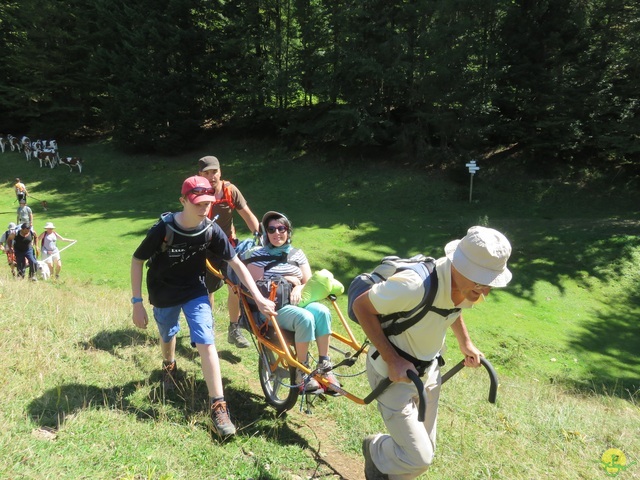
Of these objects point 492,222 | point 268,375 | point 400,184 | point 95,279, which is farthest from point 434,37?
point 268,375

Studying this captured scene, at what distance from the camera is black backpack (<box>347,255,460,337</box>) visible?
2.71 m

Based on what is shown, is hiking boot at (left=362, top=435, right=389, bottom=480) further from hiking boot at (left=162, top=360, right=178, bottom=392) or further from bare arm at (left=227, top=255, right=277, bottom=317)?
hiking boot at (left=162, top=360, right=178, bottom=392)

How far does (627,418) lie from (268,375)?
12.2ft

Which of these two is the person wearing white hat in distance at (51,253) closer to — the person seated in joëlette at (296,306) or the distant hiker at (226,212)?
the distant hiker at (226,212)

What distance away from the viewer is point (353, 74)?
22562 mm

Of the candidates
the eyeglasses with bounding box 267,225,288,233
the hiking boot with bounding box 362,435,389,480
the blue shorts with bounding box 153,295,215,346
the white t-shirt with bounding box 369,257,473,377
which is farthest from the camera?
the eyeglasses with bounding box 267,225,288,233

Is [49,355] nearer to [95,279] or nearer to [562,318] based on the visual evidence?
[95,279]

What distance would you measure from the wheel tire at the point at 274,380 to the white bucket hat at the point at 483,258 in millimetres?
2005

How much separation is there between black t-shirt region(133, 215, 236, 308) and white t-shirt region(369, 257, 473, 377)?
163cm

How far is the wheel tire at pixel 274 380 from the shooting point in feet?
13.5

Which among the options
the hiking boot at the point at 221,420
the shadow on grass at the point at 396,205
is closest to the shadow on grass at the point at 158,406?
the hiking boot at the point at 221,420

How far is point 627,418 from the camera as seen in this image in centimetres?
486

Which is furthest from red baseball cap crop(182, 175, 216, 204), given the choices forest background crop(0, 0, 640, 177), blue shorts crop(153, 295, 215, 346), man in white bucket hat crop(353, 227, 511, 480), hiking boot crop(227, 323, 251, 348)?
forest background crop(0, 0, 640, 177)

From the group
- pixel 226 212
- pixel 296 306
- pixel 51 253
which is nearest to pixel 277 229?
pixel 296 306
